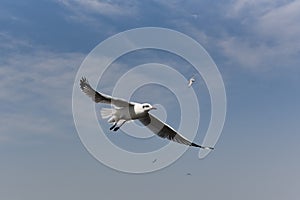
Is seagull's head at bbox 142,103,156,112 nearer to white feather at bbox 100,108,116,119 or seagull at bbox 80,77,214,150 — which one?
seagull at bbox 80,77,214,150

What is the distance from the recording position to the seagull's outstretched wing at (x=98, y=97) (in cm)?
5519

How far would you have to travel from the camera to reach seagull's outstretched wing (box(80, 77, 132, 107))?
55.2m

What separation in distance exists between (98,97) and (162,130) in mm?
9833

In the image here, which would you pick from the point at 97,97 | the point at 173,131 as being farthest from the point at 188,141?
the point at 97,97

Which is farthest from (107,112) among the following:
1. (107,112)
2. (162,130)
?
(162,130)

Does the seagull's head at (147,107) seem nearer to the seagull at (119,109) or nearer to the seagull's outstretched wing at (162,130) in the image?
the seagull at (119,109)

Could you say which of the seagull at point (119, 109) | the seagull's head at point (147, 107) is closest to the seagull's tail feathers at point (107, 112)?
the seagull at point (119, 109)

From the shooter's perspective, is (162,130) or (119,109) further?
(162,130)

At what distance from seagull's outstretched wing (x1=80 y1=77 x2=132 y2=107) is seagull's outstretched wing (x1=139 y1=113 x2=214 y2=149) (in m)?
5.03

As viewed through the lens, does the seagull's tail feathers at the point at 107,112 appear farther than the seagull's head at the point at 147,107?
Yes

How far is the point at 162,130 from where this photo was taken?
6169 centimetres

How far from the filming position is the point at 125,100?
180 ft

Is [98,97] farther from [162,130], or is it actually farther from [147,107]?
[162,130]

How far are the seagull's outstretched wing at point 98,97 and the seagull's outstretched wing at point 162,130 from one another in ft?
16.5
